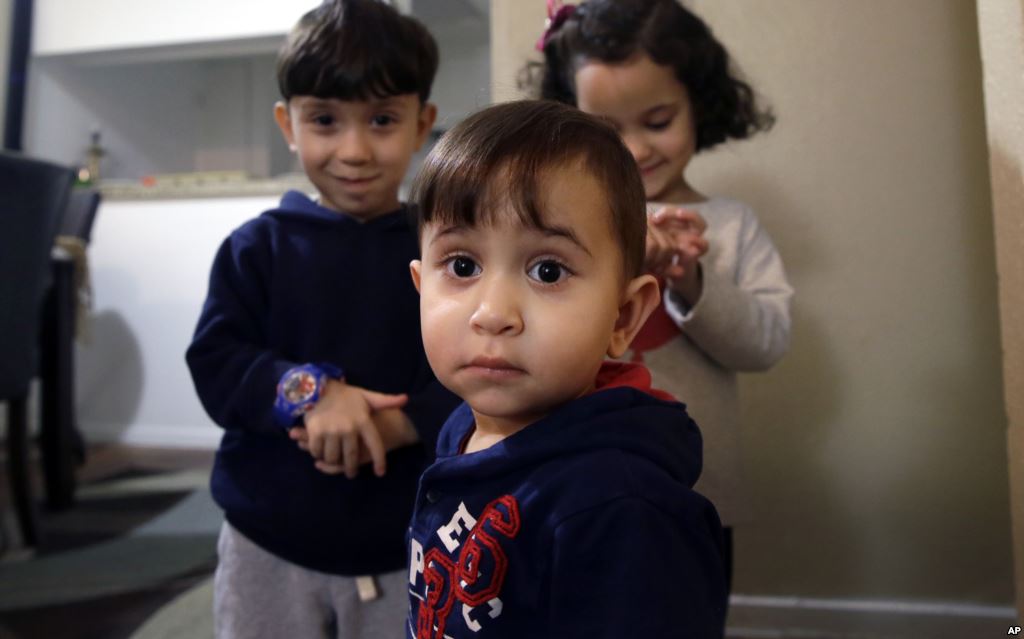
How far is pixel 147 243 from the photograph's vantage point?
290 cm

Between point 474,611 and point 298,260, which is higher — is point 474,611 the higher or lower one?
the lower one

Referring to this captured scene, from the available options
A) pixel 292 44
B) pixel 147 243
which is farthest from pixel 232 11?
pixel 292 44

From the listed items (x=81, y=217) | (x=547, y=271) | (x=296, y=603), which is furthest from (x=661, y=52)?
(x=81, y=217)

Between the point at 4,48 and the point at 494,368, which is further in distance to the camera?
the point at 4,48

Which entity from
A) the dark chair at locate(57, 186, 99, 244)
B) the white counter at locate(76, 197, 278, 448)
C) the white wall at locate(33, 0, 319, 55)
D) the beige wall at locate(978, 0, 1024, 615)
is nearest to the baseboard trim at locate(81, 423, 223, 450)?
the white counter at locate(76, 197, 278, 448)

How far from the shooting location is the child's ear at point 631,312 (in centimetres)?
53

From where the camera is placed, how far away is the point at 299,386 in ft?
2.28

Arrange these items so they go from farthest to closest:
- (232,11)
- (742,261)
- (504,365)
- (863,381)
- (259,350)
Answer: (232,11), (863,381), (742,261), (259,350), (504,365)

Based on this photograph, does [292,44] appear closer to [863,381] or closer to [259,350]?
[259,350]

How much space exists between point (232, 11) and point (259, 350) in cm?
261

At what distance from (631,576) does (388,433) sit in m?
0.36

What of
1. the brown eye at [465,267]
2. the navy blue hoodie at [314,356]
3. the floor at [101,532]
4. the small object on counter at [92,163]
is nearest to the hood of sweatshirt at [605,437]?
the brown eye at [465,267]

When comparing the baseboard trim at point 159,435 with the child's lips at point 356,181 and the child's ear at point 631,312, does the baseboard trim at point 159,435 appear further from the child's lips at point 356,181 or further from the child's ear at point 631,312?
the child's ear at point 631,312

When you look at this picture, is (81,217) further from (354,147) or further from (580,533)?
Answer: (580,533)
